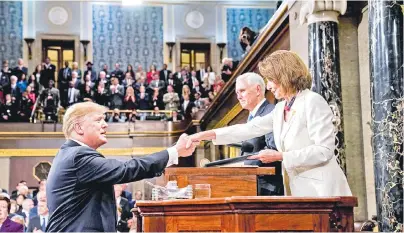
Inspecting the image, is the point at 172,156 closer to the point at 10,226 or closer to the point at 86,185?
the point at 86,185

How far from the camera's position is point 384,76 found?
4734 millimetres

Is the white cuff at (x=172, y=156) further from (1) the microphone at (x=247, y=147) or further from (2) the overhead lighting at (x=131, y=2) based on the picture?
(2) the overhead lighting at (x=131, y=2)

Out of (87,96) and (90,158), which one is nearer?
(90,158)

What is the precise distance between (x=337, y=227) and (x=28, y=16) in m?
16.1

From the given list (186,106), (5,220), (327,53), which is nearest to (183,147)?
(327,53)

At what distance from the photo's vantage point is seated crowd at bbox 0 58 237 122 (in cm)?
1423

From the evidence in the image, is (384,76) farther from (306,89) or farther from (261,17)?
(261,17)

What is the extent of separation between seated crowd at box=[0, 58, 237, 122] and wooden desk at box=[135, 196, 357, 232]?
10640 millimetres

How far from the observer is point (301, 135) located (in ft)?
10.3

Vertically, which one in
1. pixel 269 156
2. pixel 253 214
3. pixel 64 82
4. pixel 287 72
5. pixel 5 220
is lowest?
pixel 5 220

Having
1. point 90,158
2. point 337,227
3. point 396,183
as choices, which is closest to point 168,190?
point 90,158

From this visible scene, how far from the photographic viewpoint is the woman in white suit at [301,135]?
9.94 feet

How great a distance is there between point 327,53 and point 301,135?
2688 mm

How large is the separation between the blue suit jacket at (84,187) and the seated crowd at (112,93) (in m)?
10.6
